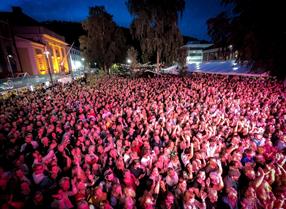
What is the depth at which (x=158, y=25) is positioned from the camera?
22891 millimetres

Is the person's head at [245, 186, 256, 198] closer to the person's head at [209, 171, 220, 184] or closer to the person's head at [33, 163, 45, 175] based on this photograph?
the person's head at [209, 171, 220, 184]

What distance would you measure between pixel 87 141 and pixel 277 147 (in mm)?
5770

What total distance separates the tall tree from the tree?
8.89m

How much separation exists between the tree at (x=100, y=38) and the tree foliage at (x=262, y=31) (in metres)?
27.8

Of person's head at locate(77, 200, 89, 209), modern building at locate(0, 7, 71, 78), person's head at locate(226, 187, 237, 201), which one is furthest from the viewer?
modern building at locate(0, 7, 71, 78)

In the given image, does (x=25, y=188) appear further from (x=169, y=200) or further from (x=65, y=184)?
(x=169, y=200)

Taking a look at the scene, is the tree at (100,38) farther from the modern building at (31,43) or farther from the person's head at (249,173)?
the person's head at (249,173)

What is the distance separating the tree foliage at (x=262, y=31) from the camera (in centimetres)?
512

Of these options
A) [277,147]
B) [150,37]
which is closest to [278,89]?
[277,147]

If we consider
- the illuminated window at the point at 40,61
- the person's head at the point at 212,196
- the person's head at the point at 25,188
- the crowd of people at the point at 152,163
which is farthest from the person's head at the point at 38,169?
the illuminated window at the point at 40,61

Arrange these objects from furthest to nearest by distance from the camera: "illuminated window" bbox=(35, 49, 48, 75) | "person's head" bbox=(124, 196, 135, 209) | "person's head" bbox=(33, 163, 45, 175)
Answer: "illuminated window" bbox=(35, 49, 48, 75)
"person's head" bbox=(33, 163, 45, 175)
"person's head" bbox=(124, 196, 135, 209)

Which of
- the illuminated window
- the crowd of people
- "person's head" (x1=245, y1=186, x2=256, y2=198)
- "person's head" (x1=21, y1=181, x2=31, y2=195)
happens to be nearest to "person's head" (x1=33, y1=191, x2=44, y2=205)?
the crowd of people

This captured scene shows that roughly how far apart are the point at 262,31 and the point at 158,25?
18874 mm

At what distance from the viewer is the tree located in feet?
99.0
